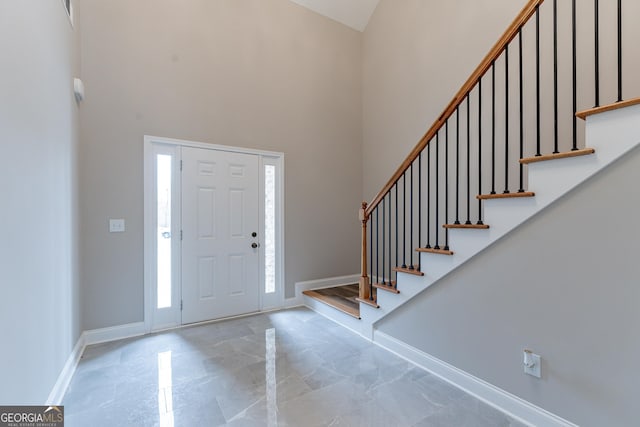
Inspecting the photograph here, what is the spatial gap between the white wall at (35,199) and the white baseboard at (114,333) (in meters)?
0.50

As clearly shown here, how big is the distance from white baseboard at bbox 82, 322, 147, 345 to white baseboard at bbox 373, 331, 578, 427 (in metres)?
2.68

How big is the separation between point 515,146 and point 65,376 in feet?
14.4

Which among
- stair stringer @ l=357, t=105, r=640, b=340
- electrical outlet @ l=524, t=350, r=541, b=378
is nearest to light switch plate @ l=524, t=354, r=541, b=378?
electrical outlet @ l=524, t=350, r=541, b=378

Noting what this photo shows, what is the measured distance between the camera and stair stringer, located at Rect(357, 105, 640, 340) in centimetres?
146

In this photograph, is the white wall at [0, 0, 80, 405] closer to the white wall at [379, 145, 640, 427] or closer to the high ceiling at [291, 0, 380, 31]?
the white wall at [379, 145, 640, 427]

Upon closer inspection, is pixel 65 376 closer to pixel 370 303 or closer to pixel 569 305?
pixel 370 303

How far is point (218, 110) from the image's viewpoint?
12.1 feet

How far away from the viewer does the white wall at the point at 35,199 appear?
142 centimetres

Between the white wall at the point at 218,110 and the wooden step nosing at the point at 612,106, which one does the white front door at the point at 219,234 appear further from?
the wooden step nosing at the point at 612,106

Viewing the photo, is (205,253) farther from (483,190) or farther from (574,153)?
(574,153)

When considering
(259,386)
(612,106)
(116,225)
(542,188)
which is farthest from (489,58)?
(116,225)

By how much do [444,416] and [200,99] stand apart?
155 inches

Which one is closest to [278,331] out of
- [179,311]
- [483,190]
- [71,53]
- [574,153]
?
[179,311]

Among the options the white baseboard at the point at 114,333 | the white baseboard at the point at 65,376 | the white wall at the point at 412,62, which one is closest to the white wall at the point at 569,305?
the white wall at the point at 412,62
